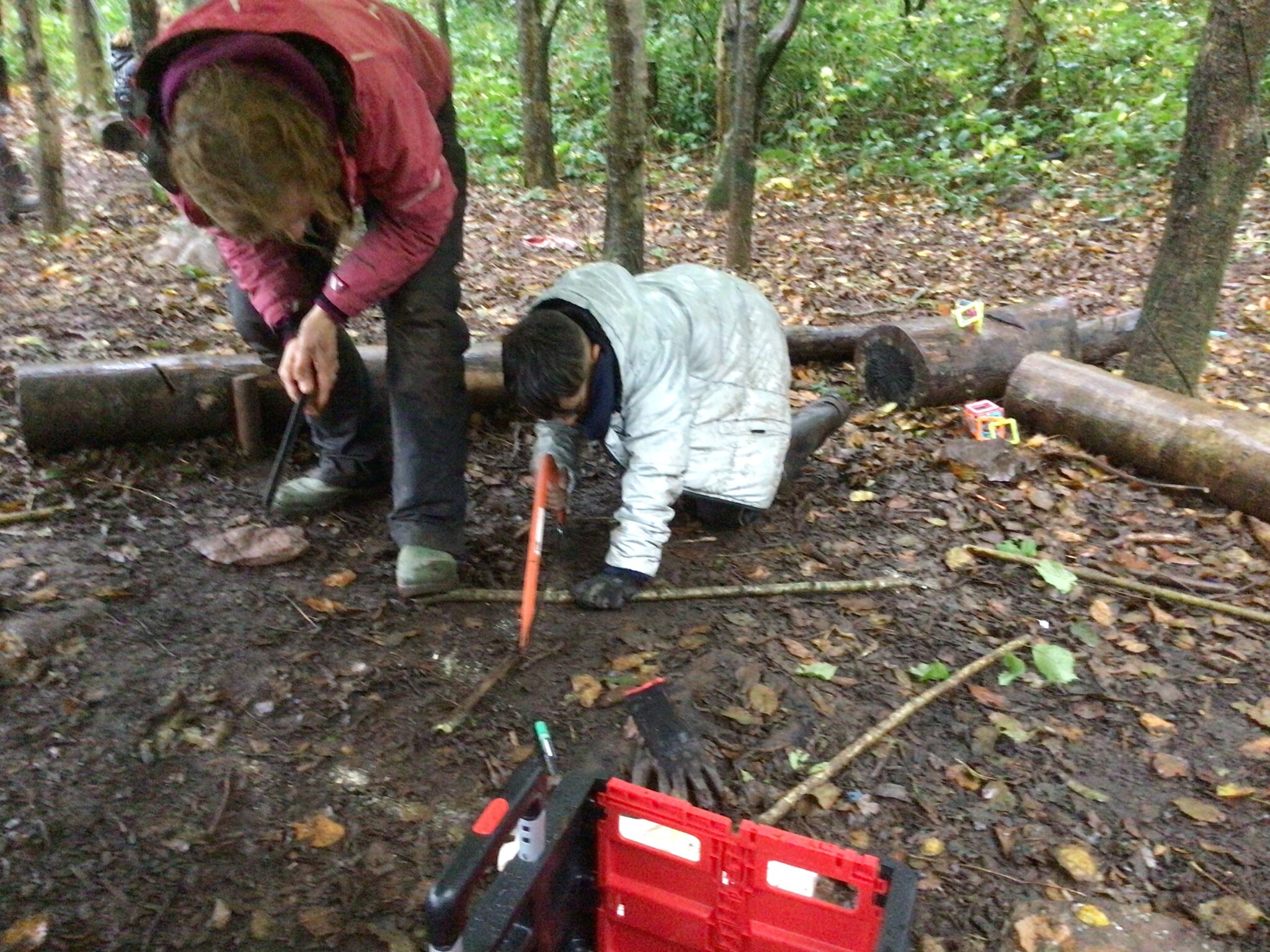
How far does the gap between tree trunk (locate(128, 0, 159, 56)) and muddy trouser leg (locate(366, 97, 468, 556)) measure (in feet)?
14.6

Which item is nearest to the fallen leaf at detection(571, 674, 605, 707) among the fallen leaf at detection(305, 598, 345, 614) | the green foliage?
the fallen leaf at detection(305, 598, 345, 614)

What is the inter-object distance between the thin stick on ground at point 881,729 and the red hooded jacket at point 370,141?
1.68m

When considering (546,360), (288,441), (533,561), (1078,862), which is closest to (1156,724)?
(1078,862)

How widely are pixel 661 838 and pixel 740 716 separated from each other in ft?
2.31

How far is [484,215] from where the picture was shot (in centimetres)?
806

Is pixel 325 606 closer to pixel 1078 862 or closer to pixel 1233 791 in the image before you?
pixel 1078 862

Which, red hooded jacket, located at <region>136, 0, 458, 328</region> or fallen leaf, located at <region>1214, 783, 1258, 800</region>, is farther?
fallen leaf, located at <region>1214, 783, 1258, 800</region>

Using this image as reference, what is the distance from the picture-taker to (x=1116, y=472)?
3773 millimetres

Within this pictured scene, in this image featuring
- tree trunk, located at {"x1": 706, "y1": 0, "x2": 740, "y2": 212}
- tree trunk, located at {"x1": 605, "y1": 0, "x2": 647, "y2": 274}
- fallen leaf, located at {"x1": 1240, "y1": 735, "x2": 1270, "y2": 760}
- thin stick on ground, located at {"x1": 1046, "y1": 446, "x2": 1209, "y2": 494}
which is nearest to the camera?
fallen leaf, located at {"x1": 1240, "y1": 735, "x2": 1270, "y2": 760}

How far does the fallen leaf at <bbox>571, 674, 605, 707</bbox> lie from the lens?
2523 millimetres

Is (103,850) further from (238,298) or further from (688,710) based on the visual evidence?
(238,298)

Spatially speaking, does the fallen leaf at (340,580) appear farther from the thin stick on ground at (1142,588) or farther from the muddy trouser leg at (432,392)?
the thin stick on ground at (1142,588)

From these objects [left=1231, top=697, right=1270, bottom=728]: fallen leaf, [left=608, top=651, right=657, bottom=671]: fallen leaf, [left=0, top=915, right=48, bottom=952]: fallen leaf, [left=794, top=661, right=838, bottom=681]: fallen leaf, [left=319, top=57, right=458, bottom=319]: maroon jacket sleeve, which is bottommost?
[left=1231, top=697, right=1270, bottom=728]: fallen leaf

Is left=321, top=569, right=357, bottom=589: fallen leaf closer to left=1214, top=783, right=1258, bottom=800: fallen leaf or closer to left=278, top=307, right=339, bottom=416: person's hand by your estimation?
left=278, top=307, right=339, bottom=416: person's hand
